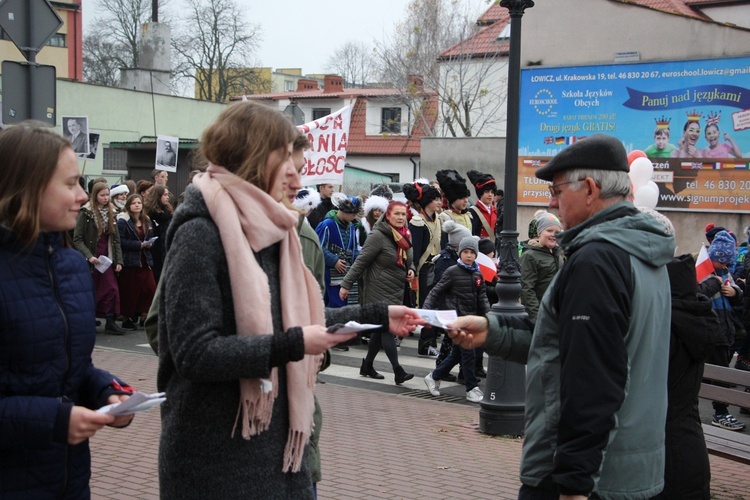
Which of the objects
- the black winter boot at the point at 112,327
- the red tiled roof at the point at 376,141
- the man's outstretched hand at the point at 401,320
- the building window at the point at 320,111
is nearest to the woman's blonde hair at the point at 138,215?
the black winter boot at the point at 112,327

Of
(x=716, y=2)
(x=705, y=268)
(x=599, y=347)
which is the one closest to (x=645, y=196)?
(x=599, y=347)

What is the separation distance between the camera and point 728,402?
6.14 m

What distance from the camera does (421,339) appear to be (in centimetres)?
1230

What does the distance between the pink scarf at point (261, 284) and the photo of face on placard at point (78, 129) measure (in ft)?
30.6

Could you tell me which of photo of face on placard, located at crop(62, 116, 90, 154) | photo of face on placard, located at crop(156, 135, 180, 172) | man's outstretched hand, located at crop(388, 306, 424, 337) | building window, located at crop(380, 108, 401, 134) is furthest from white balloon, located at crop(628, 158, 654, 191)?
building window, located at crop(380, 108, 401, 134)

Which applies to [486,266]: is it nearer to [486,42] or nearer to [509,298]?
[509,298]

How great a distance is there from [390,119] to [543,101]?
2419 cm

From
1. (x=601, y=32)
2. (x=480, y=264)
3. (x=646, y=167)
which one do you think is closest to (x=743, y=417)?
(x=480, y=264)

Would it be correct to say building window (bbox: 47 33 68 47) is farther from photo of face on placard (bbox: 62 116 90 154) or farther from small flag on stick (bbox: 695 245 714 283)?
small flag on stick (bbox: 695 245 714 283)

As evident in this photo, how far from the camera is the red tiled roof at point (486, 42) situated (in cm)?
3981

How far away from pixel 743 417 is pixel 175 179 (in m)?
18.6

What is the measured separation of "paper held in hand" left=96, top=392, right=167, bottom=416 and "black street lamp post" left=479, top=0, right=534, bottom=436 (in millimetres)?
5645

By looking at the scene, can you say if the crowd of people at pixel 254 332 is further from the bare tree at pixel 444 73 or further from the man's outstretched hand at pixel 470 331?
the bare tree at pixel 444 73

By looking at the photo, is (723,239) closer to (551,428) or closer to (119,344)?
(551,428)
